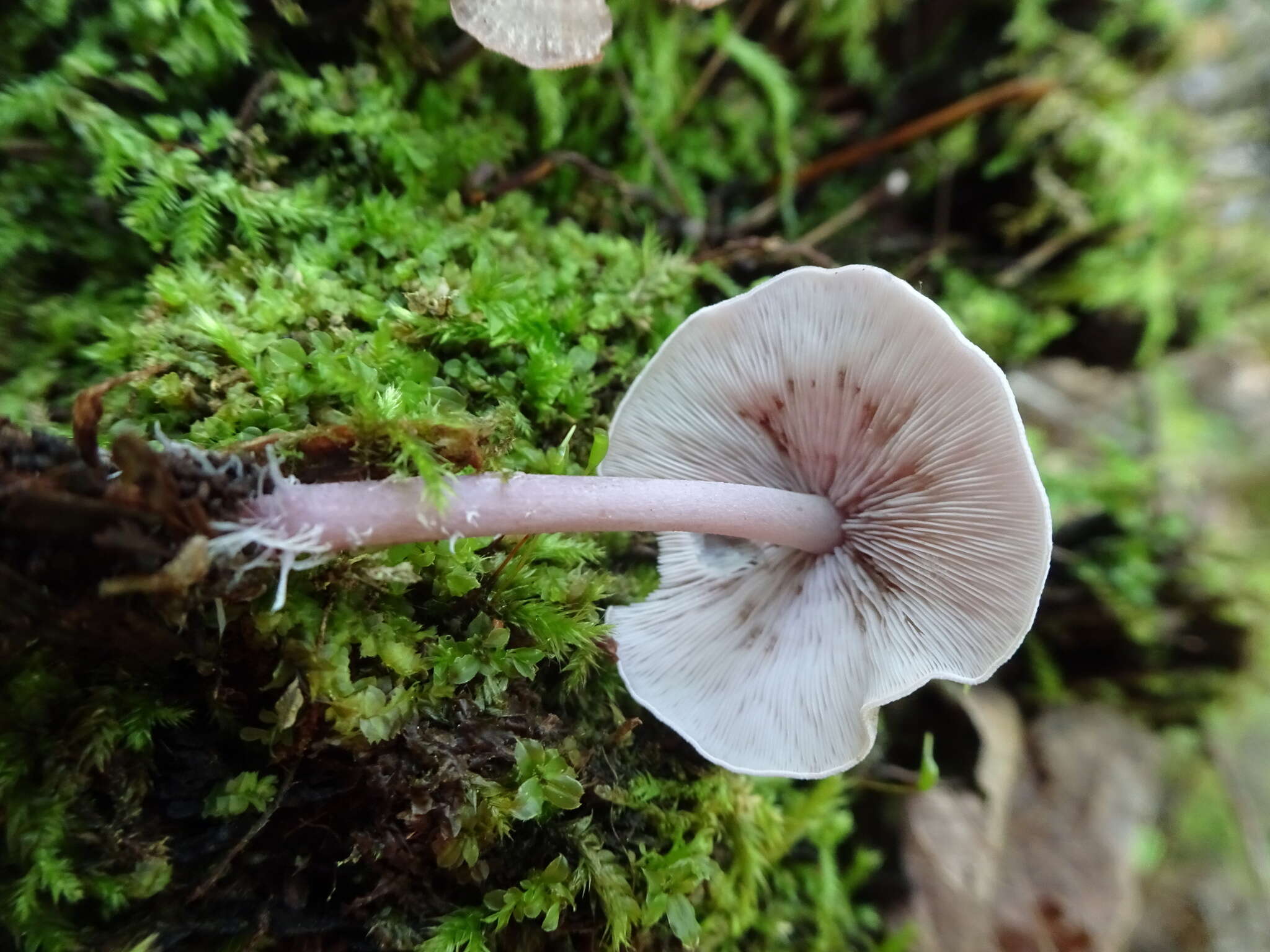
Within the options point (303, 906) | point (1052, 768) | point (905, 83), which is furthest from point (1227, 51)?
point (303, 906)

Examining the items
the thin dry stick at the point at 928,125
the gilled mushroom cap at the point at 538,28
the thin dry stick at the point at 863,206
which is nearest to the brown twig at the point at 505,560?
the gilled mushroom cap at the point at 538,28

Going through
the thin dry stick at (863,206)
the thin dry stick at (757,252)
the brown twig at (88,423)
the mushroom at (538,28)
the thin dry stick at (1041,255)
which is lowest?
the thin dry stick at (1041,255)

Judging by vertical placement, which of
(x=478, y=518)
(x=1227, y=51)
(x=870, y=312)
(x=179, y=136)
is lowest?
(x=1227, y=51)

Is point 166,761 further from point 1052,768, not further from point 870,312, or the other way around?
point 1052,768

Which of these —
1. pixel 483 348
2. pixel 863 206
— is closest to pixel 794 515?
pixel 483 348

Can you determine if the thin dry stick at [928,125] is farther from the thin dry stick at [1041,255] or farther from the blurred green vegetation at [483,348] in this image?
the thin dry stick at [1041,255]

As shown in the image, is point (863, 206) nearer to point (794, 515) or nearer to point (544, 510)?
point (794, 515)
